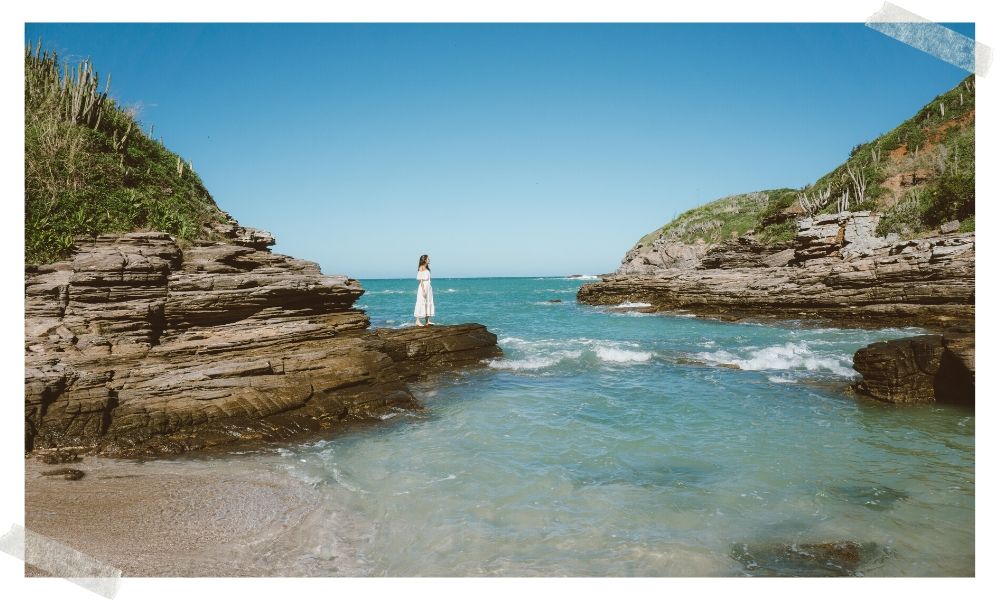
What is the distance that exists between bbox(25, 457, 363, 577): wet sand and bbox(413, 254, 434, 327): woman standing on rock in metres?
7.65

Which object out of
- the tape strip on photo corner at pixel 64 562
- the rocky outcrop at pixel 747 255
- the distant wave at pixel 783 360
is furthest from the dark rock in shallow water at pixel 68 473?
the rocky outcrop at pixel 747 255

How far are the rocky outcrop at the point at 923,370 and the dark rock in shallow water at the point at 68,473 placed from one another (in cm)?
1297

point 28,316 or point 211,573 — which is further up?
point 28,316

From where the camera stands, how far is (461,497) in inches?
227

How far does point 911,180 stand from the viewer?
4116cm

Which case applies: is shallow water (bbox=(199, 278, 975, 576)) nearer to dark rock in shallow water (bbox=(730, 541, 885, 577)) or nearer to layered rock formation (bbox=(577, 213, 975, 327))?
dark rock in shallow water (bbox=(730, 541, 885, 577))

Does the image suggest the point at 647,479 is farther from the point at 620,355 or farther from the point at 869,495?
the point at 620,355

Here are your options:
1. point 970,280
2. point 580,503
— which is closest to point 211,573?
point 580,503

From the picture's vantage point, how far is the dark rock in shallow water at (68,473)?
6.06 m

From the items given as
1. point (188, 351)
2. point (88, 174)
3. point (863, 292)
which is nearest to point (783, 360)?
point (863, 292)

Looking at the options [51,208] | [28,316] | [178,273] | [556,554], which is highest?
[51,208]
